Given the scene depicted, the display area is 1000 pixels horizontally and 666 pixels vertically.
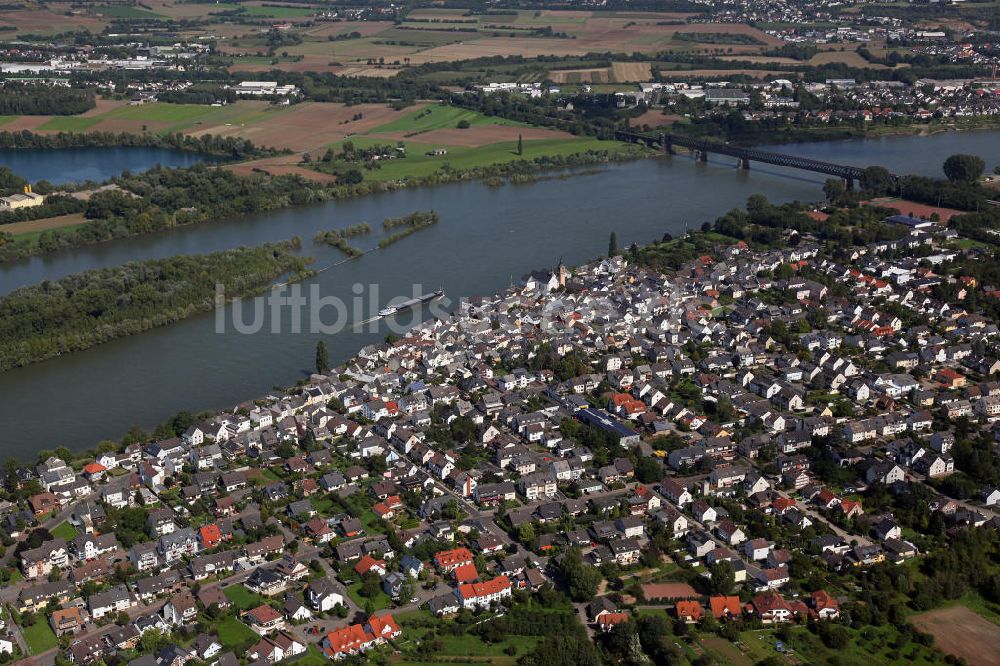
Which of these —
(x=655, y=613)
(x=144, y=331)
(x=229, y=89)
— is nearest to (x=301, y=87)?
(x=229, y=89)

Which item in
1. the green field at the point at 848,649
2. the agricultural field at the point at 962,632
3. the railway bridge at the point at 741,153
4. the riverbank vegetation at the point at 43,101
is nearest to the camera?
the green field at the point at 848,649

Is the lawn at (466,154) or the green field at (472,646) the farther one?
the lawn at (466,154)

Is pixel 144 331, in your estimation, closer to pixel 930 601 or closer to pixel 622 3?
pixel 930 601

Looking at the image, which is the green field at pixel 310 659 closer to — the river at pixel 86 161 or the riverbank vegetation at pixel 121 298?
the riverbank vegetation at pixel 121 298

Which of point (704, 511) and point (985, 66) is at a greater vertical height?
point (985, 66)

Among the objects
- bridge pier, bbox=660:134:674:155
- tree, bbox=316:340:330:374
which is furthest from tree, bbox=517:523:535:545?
bridge pier, bbox=660:134:674:155

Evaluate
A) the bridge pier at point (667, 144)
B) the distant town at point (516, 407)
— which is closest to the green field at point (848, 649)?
the distant town at point (516, 407)

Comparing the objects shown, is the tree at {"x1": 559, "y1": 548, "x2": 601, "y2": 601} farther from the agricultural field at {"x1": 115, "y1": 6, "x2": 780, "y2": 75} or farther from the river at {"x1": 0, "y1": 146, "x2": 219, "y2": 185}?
the agricultural field at {"x1": 115, "y1": 6, "x2": 780, "y2": 75}
